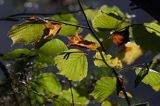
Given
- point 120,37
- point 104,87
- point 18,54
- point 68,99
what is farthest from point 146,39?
point 68,99

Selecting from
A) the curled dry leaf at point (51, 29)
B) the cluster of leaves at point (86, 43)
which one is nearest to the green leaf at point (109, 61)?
the cluster of leaves at point (86, 43)

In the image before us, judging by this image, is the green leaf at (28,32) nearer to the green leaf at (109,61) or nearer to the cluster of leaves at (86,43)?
the cluster of leaves at (86,43)

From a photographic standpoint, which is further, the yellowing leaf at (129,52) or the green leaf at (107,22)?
the yellowing leaf at (129,52)

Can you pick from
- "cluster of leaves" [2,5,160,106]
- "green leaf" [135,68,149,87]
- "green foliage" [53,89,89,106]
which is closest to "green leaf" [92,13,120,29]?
"cluster of leaves" [2,5,160,106]

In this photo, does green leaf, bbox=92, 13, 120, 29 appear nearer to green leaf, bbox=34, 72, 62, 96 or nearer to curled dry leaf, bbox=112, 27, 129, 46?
curled dry leaf, bbox=112, 27, 129, 46

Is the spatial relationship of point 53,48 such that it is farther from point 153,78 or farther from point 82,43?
point 153,78

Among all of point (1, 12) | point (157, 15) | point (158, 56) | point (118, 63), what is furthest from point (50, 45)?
point (1, 12)
